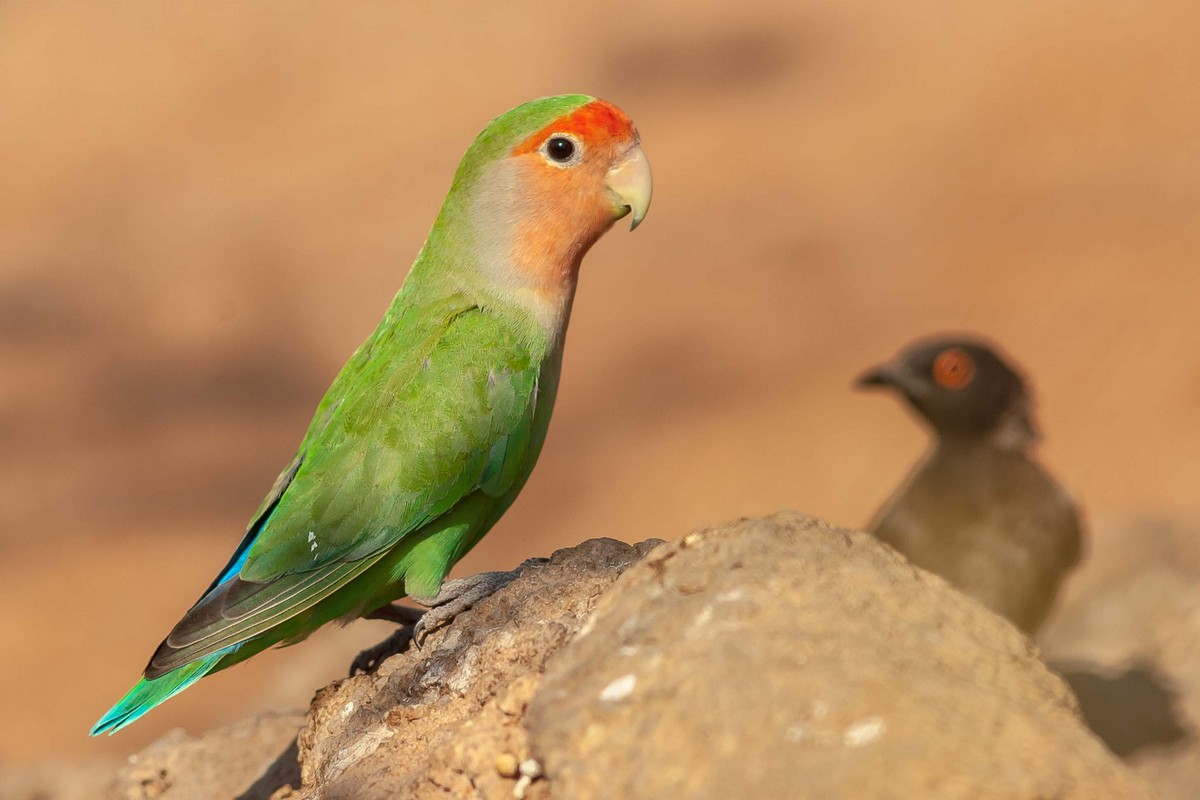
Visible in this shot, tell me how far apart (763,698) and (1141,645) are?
6.19m

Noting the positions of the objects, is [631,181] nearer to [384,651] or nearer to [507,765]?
[384,651]

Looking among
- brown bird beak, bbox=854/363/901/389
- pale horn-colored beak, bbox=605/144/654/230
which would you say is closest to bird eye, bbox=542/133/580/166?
pale horn-colored beak, bbox=605/144/654/230

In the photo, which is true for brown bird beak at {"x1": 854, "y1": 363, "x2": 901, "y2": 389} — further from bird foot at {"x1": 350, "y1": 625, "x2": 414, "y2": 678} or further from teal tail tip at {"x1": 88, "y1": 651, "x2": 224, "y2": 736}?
teal tail tip at {"x1": 88, "y1": 651, "x2": 224, "y2": 736}

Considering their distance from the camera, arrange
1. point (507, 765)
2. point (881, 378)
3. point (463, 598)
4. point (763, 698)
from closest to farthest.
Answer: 1. point (763, 698)
2. point (507, 765)
3. point (463, 598)
4. point (881, 378)

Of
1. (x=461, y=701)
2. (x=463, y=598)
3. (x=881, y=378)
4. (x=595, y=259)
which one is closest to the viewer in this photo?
(x=461, y=701)

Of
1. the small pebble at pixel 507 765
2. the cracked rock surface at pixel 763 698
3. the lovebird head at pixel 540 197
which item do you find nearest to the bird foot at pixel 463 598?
the cracked rock surface at pixel 763 698

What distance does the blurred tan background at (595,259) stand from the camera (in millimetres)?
10820

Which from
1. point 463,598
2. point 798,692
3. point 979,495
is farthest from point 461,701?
point 979,495

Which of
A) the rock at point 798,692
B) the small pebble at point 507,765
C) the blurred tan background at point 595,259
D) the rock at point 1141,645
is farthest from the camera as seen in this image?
the blurred tan background at point 595,259

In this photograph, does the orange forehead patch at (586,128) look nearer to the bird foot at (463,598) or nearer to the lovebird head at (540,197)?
the lovebird head at (540,197)

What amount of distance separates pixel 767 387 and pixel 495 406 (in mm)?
8228

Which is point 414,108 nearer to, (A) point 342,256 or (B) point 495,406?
(A) point 342,256

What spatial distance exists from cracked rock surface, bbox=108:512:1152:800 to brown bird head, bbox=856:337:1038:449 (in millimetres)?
5833

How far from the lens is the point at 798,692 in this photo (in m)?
2.46
